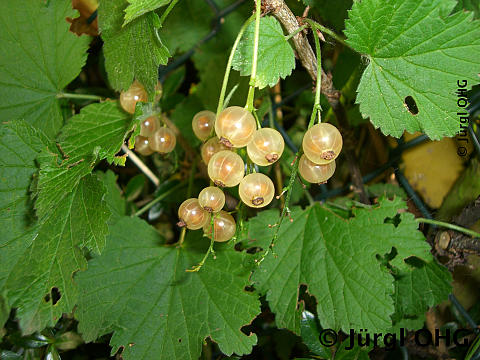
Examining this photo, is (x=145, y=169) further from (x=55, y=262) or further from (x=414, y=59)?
(x=414, y=59)

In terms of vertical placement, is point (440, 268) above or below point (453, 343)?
above

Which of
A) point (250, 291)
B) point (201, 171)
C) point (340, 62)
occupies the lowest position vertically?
point (250, 291)

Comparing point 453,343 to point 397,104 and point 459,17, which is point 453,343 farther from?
point 459,17

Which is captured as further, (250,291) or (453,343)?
(453,343)

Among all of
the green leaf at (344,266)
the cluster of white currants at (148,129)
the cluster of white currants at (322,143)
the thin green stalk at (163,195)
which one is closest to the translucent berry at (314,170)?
the cluster of white currants at (322,143)

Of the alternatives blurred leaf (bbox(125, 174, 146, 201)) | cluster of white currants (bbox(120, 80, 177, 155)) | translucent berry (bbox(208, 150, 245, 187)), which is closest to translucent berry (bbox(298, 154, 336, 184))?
translucent berry (bbox(208, 150, 245, 187))

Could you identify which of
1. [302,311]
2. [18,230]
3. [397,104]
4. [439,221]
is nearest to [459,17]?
[397,104]

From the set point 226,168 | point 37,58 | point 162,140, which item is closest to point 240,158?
point 226,168
